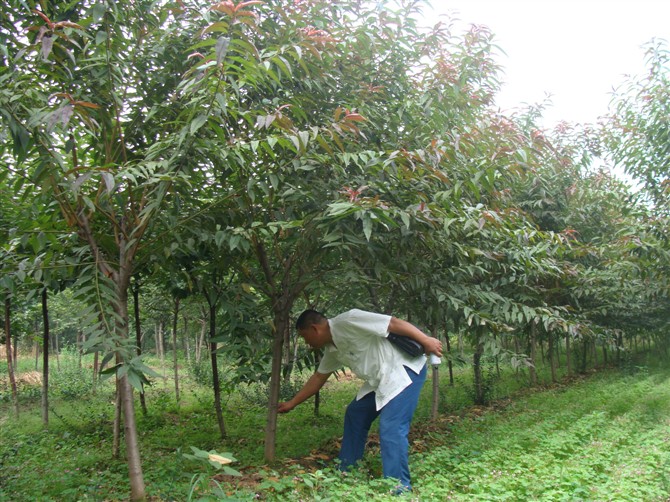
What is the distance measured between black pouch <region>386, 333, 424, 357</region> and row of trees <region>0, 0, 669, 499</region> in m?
0.44

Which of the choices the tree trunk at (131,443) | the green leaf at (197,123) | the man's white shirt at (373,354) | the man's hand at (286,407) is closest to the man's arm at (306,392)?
the man's hand at (286,407)

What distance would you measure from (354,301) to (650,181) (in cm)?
537

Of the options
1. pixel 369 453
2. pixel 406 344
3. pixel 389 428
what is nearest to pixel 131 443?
pixel 389 428

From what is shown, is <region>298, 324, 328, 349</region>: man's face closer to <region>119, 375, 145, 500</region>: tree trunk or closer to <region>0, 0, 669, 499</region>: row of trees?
<region>0, 0, 669, 499</region>: row of trees

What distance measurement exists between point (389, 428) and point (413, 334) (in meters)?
0.63

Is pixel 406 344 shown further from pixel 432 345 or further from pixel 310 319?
pixel 310 319

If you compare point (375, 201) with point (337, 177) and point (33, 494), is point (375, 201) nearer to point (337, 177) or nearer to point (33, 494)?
point (337, 177)

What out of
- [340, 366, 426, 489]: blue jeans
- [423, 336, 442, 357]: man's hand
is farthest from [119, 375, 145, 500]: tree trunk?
[423, 336, 442, 357]: man's hand

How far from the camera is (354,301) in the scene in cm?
462

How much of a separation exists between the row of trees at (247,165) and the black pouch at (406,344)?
0.44 metres

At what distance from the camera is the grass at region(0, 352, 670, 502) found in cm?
296

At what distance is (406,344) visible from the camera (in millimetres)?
3447

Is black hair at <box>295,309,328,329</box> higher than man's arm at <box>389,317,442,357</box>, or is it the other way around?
black hair at <box>295,309,328,329</box>

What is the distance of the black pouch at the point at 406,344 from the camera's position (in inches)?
135
